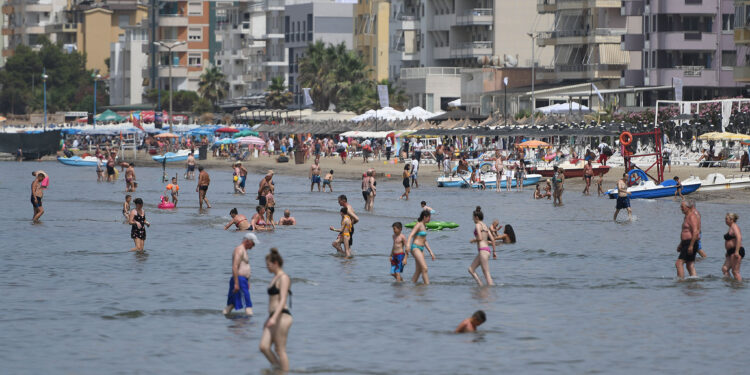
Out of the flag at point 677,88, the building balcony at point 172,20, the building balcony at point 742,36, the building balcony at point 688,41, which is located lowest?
the flag at point 677,88

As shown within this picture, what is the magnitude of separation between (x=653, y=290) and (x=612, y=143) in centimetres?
4149

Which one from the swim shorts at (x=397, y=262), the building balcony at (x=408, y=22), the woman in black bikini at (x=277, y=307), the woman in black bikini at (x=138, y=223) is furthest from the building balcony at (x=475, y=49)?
the woman in black bikini at (x=277, y=307)

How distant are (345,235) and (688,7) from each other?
5347cm

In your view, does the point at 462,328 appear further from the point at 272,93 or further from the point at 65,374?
the point at 272,93

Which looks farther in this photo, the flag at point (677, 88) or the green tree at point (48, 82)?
the green tree at point (48, 82)

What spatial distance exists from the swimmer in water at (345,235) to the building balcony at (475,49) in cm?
6720

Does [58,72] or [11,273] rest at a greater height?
[58,72]

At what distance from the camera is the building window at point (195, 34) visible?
144 m

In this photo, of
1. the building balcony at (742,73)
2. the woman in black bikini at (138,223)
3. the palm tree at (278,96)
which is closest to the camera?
the woman in black bikini at (138,223)

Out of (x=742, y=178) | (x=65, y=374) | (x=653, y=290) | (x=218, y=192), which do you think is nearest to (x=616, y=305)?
(x=653, y=290)

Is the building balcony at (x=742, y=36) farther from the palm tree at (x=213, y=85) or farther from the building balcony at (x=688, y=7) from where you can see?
the palm tree at (x=213, y=85)

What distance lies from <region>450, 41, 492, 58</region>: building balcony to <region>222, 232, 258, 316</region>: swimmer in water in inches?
3025

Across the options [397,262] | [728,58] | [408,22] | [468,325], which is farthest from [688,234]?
[408,22]

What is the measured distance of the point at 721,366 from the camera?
62.5 ft
